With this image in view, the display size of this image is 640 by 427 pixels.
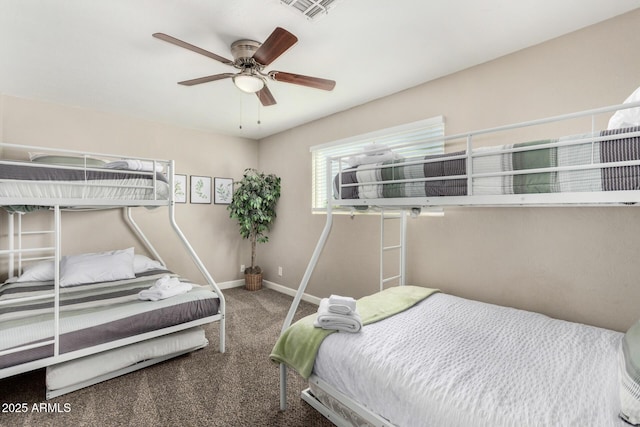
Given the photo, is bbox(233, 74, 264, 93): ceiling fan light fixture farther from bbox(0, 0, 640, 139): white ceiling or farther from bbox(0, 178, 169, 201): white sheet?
bbox(0, 178, 169, 201): white sheet

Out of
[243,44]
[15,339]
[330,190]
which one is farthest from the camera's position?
[330,190]

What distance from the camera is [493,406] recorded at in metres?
1.05

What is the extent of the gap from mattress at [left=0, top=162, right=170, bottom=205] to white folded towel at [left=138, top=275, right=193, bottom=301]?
2.42 feet

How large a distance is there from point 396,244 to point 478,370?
1733 millimetres

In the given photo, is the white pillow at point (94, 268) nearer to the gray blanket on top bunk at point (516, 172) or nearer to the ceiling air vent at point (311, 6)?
the gray blanket on top bunk at point (516, 172)

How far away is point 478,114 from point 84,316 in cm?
333

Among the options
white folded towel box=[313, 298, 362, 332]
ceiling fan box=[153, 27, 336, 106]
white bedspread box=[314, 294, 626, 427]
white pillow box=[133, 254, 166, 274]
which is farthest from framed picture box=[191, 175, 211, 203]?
white bedspread box=[314, 294, 626, 427]

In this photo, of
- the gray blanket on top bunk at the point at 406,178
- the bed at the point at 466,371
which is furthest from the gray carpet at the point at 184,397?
the gray blanket on top bunk at the point at 406,178

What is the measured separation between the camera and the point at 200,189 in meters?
4.23

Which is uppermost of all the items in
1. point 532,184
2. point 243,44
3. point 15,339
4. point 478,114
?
point 243,44

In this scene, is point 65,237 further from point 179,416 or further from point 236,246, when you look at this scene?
point 179,416

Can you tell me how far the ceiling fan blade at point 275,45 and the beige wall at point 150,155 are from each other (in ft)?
8.62

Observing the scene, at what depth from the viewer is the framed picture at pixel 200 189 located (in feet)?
13.7

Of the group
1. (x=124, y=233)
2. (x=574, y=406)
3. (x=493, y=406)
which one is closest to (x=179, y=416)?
(x=493, y=406)
